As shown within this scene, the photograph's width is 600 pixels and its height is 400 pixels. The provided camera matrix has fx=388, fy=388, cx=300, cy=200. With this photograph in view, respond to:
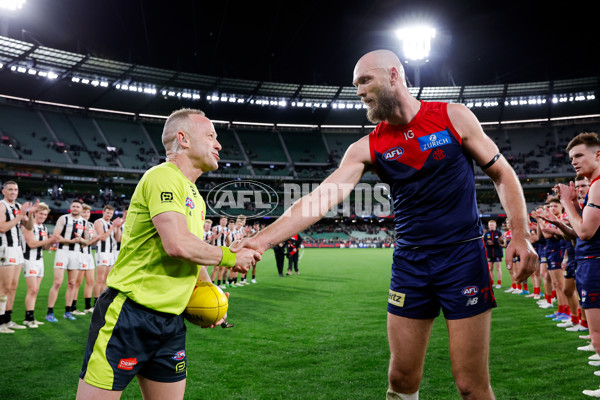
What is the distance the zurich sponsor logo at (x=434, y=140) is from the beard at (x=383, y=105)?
320 mm

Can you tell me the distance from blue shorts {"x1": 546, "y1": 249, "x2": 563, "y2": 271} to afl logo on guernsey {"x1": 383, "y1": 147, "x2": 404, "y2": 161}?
810 centimetres

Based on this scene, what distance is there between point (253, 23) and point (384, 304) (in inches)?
1315

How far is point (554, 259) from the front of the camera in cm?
897

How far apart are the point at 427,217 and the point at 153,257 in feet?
6.23

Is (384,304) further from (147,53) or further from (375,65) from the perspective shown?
(147,53)

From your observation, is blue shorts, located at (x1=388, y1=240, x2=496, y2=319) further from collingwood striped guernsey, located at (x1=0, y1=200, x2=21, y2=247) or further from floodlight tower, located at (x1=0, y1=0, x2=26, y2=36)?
floodlight tower, located at (x1=0, y1=0, x2=26, y2=36)

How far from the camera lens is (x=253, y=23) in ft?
121

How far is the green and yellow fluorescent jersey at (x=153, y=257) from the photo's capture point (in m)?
2.47

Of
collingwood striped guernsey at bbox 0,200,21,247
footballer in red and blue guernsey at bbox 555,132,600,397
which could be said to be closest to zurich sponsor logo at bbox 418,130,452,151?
footballer in red and blue guernsey at bbox 555,132,600,397

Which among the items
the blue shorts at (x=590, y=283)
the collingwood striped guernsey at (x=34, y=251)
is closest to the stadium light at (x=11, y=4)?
the collingwood striped guernsey at (x=34, y=251)

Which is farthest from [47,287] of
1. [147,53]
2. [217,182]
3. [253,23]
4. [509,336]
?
[217,182]

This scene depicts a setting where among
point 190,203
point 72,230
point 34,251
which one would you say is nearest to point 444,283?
point 190,203

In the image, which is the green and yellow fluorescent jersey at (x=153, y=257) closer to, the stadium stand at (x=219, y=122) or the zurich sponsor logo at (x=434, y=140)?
the zurich sponsor logo at (x=434, y=140)

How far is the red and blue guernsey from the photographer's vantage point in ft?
8.97
